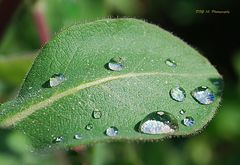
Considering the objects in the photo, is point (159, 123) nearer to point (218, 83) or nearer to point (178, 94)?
point (178, 94)

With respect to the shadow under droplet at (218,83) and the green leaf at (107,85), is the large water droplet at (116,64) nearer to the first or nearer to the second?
the green leaf at (107,85)

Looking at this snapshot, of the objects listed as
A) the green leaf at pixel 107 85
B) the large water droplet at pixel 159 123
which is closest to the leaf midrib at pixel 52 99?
the green leaf at pixel 107 85

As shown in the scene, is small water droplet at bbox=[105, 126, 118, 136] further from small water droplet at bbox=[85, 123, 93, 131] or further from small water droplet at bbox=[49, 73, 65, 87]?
small water droplet at bbox=[49, 73, 65, 87]

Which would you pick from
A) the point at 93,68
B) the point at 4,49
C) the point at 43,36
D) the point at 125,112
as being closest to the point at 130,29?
the point at 93,68

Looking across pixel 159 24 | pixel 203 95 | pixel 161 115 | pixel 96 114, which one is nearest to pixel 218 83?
pixel 203 95

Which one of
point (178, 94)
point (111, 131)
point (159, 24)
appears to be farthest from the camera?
point (159, 24)

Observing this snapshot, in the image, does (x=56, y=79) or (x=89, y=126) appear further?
(x=56, y=79)

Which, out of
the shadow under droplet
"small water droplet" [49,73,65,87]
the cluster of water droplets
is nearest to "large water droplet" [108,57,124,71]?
the cluster of water droplets

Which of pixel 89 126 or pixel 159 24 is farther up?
pixel 89 126
